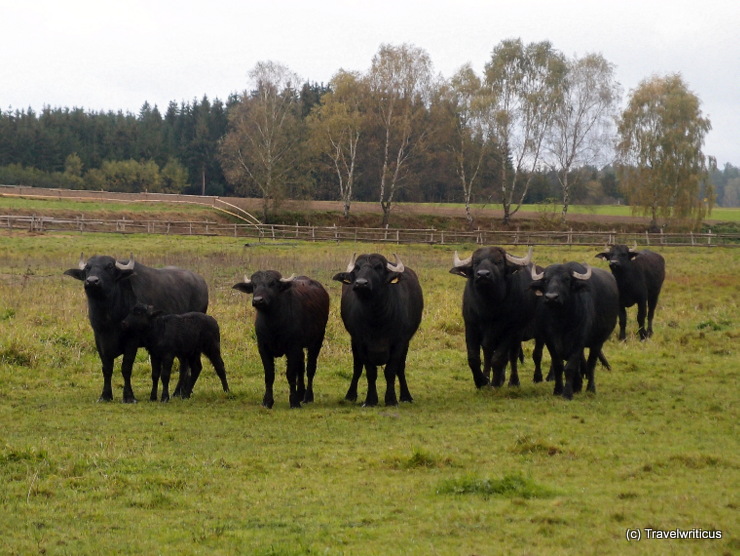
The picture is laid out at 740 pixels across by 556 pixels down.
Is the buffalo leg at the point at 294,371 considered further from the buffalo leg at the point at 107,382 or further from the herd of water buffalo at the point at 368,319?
the buffalo leg at the point at 107,382

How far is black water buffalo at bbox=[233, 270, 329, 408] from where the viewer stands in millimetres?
14336

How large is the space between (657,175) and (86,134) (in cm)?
6725

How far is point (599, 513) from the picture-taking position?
311 inches

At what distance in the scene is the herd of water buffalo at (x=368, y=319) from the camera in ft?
47.7

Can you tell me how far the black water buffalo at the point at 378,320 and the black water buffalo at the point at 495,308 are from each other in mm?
1181

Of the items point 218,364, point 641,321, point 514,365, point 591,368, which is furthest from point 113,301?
point 641,321

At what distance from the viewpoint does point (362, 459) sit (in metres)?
10.4

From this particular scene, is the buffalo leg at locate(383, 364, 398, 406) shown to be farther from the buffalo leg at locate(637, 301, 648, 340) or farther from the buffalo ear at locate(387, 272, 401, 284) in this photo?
the buffalo leg at locate(637, 301, 648, 340)

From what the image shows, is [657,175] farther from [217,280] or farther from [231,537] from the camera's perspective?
[231,537]

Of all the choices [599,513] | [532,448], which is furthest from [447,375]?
[599,513]

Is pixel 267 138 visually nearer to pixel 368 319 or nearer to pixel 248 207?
pixel 248 207

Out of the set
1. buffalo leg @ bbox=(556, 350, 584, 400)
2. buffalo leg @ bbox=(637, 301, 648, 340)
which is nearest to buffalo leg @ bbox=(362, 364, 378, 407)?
buffalo leg @ bbox=(556, 350, 584, 400)

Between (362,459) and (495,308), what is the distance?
18.4 ft

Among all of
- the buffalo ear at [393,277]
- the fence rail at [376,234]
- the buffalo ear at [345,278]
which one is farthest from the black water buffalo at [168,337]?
the fence rail at [376,234]
